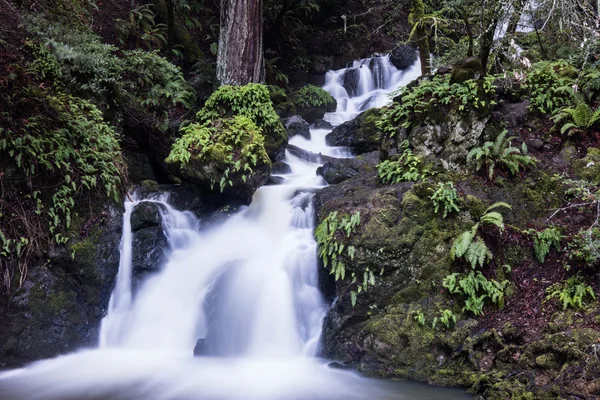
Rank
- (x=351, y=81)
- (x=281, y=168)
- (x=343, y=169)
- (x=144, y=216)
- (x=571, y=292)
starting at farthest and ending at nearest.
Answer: (x=351, y=81) → (x=281, y=168) → (x=343, y=169) → (x=144, y=216) → (x=571, y=292)

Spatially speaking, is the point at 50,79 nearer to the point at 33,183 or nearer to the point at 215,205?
the point at 33,183

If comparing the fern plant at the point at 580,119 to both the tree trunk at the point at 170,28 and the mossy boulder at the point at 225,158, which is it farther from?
the tree trunk at the point at 170,28

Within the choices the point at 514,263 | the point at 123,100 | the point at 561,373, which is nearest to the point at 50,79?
the point at 123,100

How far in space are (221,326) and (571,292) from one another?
5.10 meters

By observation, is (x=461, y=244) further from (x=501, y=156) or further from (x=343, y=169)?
(x=343, y=169)

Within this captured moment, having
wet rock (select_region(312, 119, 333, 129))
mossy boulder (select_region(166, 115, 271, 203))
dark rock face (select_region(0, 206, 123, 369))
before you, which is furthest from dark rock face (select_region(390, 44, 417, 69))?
dark rock face (select_region(0, 206, 123, 369))

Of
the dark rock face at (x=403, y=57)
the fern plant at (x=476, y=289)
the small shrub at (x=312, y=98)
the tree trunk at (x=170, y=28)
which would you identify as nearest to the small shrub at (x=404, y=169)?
the fern plant at (x=476, y=289)

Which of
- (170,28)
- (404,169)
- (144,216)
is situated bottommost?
(144,216)

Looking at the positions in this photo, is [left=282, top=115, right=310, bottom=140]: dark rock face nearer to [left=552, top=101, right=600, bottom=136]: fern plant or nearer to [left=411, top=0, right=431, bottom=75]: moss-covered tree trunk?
[left=411, top=0, right=431, bottom=75]: moss-covered tree trunk

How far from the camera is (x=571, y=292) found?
535 centimetres

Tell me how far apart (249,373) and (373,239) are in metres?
2.70

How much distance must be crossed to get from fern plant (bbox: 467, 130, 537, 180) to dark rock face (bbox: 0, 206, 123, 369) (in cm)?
657

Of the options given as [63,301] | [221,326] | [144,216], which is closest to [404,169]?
[221,326]

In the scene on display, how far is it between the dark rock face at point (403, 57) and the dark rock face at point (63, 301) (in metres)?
13.7
